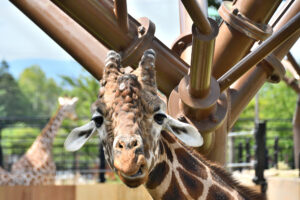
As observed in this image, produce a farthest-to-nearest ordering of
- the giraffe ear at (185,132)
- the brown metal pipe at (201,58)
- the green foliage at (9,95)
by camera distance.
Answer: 1. the green foliage at (9,95)
2. the brown metal pipe at (201,58)
3. the giraffe ear at (185,132)

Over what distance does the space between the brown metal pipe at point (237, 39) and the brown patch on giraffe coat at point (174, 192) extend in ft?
3.05

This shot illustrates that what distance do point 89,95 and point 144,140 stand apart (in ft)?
67.9

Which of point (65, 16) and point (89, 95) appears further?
point (89, 95)

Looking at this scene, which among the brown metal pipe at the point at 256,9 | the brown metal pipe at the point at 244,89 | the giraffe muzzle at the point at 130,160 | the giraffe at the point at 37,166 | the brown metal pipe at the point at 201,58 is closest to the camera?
the giraffe muzzle at the point at 130,160

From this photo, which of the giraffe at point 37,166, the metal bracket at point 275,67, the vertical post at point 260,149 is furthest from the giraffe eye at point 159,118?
the giraffe at point 37,166

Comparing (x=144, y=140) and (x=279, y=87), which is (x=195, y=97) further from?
(x=279, y=87)

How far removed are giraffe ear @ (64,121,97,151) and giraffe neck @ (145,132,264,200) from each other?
0.37 m

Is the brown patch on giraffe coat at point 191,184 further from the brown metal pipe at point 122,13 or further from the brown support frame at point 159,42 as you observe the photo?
the brown metal pipe at point 122,13

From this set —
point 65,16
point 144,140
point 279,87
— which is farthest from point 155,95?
point 279,87

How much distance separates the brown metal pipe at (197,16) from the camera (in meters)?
2.33

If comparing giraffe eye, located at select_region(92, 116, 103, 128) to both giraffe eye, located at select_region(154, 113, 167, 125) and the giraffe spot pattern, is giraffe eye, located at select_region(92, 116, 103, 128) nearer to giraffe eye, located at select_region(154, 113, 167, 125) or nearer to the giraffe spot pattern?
giraffe eye, located at select_region(154, 113, 167, 125)

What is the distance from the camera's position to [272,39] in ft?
8.89

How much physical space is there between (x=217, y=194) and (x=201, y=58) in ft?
2.35

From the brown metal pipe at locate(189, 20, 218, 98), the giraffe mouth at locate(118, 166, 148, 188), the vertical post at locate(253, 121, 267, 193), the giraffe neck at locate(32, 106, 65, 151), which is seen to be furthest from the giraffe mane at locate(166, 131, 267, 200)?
the giraffe neck at locate(32, 106, 65, 151)
